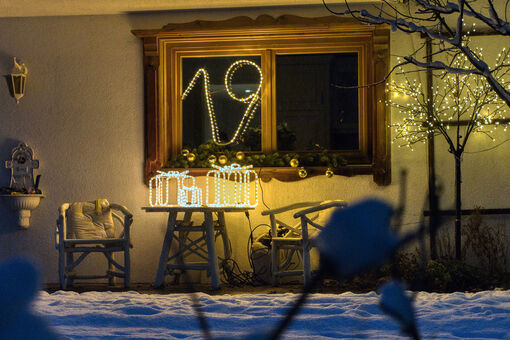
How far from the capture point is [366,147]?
630cm

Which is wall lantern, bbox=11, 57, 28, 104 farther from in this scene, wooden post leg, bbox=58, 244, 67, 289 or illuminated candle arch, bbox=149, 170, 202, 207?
wooden post leg, bbox=58, 244, 67, 289

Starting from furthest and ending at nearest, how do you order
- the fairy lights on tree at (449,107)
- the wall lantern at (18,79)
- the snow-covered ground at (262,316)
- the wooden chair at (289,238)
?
the wall lantern at (18,79), the fairy lights on tree at (449,107), the wooden chair at (289,238), the snow-covered ground at (262,316)

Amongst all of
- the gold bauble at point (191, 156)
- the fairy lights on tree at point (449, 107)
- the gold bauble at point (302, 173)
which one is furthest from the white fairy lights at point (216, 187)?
the fairy lights on tree at point (449, 107)

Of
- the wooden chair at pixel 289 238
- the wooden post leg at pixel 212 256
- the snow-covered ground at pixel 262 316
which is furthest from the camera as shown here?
the wooden post leg at pixel 212 256

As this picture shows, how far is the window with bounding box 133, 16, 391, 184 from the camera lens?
6.21 meters

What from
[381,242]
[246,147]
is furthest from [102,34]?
[381,242]

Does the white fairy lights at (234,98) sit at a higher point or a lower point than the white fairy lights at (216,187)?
higher

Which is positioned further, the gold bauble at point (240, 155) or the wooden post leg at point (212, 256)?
the gold bauble at point (240, 155)

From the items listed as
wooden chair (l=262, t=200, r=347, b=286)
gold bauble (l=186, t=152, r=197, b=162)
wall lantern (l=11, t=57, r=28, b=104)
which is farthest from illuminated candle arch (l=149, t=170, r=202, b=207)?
wall lantern (l=11, t=57, r=28, b=104)

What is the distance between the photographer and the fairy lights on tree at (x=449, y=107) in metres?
6.06

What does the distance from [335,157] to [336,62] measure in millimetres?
875

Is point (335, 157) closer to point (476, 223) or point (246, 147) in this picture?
point (246, 147)

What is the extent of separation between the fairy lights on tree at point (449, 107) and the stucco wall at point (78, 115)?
1806 mm

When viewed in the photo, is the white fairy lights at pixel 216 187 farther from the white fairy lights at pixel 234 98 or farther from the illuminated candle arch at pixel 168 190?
the white fairy lights at pixel 234 98
